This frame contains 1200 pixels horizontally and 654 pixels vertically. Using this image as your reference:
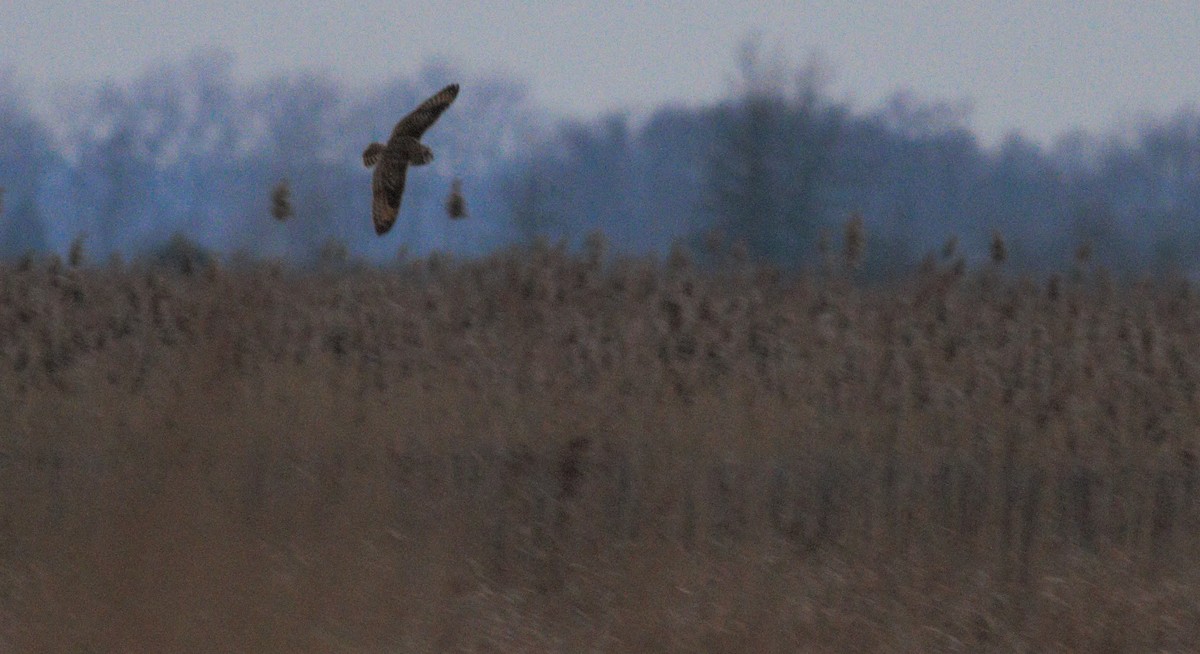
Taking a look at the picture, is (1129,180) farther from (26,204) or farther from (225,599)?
(225,599)

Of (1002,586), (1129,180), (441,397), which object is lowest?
(1002,586)

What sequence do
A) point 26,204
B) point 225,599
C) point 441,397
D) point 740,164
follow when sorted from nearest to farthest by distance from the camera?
point 225,599
point 441,397
point 26,204
point 740,164

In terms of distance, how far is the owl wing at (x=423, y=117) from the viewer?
3551mm

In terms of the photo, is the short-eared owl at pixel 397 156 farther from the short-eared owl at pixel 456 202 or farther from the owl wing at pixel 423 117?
the short-eared owl at pixel 456 202

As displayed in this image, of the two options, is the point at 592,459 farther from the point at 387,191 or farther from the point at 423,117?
the point at 387,191

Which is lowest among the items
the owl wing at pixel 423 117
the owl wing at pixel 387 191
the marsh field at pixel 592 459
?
the marsh field at pixel 592 459

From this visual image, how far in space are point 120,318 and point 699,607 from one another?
14.6ft

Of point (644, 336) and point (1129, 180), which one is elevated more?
point (1129, 180)

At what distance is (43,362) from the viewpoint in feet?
27.9

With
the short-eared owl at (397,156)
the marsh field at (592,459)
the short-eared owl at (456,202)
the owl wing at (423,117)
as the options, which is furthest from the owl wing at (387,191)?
the short-eared owl at (456,202)

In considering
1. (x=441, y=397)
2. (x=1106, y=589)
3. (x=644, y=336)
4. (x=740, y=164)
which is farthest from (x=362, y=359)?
(x=740, y=164)

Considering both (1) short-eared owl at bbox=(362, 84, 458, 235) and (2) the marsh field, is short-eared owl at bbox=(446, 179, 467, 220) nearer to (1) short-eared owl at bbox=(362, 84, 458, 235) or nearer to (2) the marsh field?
(2) the marsh field

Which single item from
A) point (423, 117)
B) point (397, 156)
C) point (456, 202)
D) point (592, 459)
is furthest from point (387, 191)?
point (592, 459)

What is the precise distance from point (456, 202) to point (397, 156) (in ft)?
7.76
